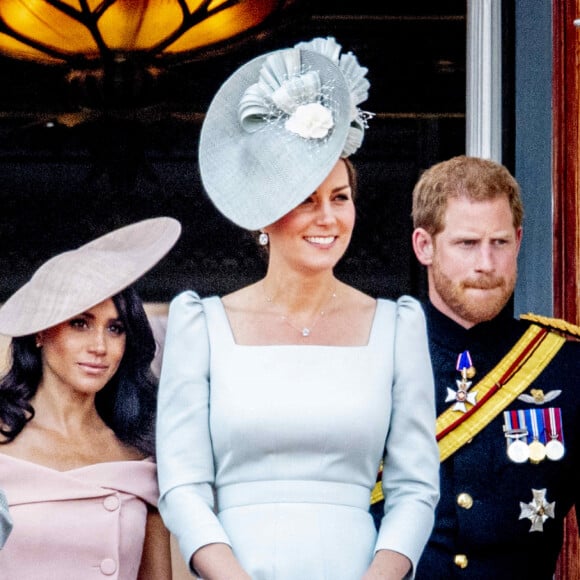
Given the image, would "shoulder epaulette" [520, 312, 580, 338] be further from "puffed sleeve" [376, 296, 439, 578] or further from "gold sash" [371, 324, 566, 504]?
"puffed sleeve" [376, 296, 439, 578]

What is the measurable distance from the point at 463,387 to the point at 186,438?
751 mm

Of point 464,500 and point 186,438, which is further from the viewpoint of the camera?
point 464,500

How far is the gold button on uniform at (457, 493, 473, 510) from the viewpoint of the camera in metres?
3.61

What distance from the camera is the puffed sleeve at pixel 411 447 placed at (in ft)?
10.5

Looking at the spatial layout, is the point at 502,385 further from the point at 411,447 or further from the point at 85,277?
the point at 85,277

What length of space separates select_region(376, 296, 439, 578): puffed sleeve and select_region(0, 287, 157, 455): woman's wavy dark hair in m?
0.46

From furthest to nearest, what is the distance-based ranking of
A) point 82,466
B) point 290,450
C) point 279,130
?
point 82,466, point 279,130, point 290,450

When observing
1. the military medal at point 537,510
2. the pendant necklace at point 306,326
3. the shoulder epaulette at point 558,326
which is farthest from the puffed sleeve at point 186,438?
the shoulder epaulette at point 558,326

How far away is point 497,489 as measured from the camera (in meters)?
3.63

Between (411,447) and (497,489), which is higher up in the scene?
(411,447)

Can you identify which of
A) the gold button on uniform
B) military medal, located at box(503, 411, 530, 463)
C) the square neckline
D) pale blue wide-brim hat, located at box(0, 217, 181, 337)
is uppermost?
pale blue wide-brim hat, located at box(0, 217, 181, 337)

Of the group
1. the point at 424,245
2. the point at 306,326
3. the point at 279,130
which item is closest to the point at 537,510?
the point at 424,245

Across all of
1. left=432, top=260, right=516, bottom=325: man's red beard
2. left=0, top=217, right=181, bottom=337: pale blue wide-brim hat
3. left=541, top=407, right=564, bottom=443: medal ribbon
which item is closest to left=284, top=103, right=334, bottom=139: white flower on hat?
left=0, top=217, right=181, bottom=337: pale blue wide-brim hat

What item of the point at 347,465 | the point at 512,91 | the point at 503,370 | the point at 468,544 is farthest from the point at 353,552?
the point at 512,91
